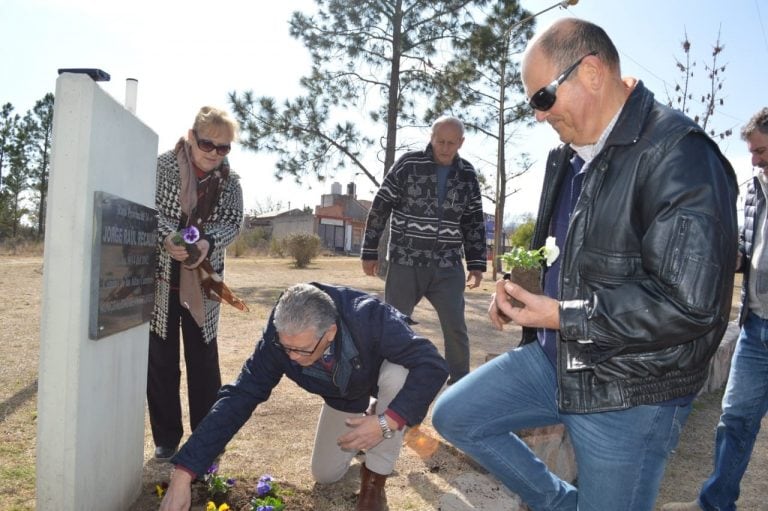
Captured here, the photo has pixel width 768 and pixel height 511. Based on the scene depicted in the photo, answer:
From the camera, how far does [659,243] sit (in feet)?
5.03

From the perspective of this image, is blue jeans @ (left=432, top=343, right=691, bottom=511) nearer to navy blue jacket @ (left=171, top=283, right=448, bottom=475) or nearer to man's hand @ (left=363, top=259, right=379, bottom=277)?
navy blue jacket @ (left=171, top=283, right=448, bottom=475)

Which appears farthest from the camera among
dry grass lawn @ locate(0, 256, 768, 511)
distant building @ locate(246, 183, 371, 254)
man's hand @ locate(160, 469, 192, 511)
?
distant building @ locate(246, 183, 371, 254)

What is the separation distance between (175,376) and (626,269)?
98.2 inches

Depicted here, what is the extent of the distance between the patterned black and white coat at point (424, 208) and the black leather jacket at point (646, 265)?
101 inches

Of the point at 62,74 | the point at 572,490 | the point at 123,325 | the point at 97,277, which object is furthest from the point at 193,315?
the point at 572,490

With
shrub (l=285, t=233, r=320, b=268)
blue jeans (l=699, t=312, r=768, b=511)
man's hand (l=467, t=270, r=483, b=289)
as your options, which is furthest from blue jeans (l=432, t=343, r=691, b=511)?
shrub (l=285, t=233, r=320, b=268)

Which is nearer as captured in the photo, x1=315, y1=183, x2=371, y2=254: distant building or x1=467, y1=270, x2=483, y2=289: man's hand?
x1=467, y1=270, x2=483, y2=289: man's hand

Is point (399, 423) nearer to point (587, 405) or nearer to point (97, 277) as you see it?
point (587, 405)

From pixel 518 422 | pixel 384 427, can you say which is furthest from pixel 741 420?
pixel 384 427

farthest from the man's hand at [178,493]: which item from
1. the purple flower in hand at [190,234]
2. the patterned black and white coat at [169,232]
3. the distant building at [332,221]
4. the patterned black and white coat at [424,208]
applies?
the distant building at [332,221]

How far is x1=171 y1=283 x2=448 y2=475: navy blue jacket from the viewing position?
2.50 metres

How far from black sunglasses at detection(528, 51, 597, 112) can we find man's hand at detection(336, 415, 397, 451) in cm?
140

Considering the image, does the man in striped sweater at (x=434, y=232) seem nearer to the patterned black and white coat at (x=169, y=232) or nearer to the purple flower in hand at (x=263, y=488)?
the patterned black and white coat at (x=169, y=232)

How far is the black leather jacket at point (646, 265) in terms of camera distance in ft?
4.97
